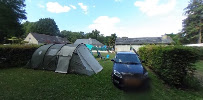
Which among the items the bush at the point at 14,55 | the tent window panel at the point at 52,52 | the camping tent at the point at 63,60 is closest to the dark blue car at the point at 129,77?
the camping tent at the point at 63,60

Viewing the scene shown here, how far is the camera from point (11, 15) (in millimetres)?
19609

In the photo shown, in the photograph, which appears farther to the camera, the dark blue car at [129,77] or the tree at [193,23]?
the tree at [193,23]

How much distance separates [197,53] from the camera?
4758mm

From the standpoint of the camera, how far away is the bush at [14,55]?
27.9ft

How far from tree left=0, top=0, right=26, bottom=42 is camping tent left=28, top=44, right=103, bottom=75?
53.6 ft

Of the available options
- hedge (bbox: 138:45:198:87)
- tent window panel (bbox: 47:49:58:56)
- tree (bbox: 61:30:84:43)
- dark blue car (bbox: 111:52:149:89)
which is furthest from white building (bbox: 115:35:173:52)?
tree (bbox: 61:30:84:43)

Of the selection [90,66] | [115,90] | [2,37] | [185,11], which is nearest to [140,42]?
[185,11]

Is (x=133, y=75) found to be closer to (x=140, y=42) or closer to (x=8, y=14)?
(x=8, y=14)

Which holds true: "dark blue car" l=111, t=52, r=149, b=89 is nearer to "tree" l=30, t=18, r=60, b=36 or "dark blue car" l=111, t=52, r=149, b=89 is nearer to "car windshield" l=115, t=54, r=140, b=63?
"car windshield" l=115, t=54, r=140, b=63

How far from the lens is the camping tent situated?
285 inches

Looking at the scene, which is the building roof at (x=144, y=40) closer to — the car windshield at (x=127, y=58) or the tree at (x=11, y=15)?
the tree at (x=11, y=15)

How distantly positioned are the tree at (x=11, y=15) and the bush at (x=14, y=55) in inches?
566

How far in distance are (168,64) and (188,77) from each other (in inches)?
42.8

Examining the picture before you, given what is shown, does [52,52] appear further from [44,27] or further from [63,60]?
[44,27]
